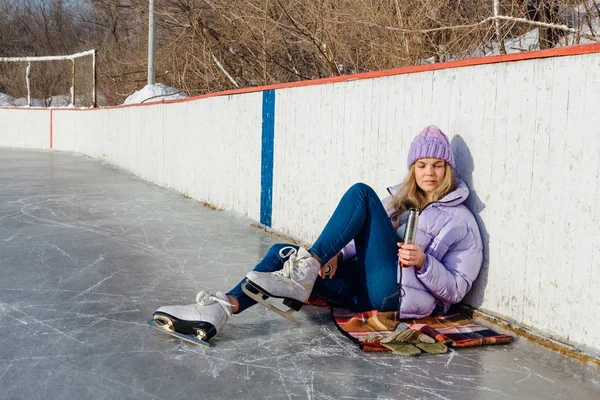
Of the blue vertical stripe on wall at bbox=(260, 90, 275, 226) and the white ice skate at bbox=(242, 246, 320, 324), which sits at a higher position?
the blue vertical stripe on wall at bbox=(260, 90, 275, 226)

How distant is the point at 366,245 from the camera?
2973 mm

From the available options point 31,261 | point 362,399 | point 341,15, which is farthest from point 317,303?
point 341,15

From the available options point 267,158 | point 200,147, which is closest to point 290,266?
point 267,158

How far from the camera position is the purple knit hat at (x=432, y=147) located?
309cm

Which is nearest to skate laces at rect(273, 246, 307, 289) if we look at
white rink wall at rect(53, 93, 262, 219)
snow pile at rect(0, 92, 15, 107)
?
white rink wall at rect(53, 93, 262, 219)

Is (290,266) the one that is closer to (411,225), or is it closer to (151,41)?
(411,225)

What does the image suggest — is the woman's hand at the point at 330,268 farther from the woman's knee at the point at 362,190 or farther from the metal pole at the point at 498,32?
the metal pole at the point at 498,32

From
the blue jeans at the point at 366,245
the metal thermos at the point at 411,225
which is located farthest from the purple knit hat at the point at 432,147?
the metal thermos at the point at 411,225

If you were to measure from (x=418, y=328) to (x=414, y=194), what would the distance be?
2.21 ft

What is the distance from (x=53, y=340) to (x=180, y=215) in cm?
372

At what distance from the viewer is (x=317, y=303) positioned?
→ 10.9 ft

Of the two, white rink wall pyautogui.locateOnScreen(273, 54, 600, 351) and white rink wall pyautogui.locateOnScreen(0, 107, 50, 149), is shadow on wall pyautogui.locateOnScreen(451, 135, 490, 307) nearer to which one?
white rink wall pyautogui.locateOnScreen(273, 54, 600, 351)

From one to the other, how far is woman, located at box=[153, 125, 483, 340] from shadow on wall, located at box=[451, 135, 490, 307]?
0.20 feet

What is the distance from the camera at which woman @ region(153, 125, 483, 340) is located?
2785 millimetres
